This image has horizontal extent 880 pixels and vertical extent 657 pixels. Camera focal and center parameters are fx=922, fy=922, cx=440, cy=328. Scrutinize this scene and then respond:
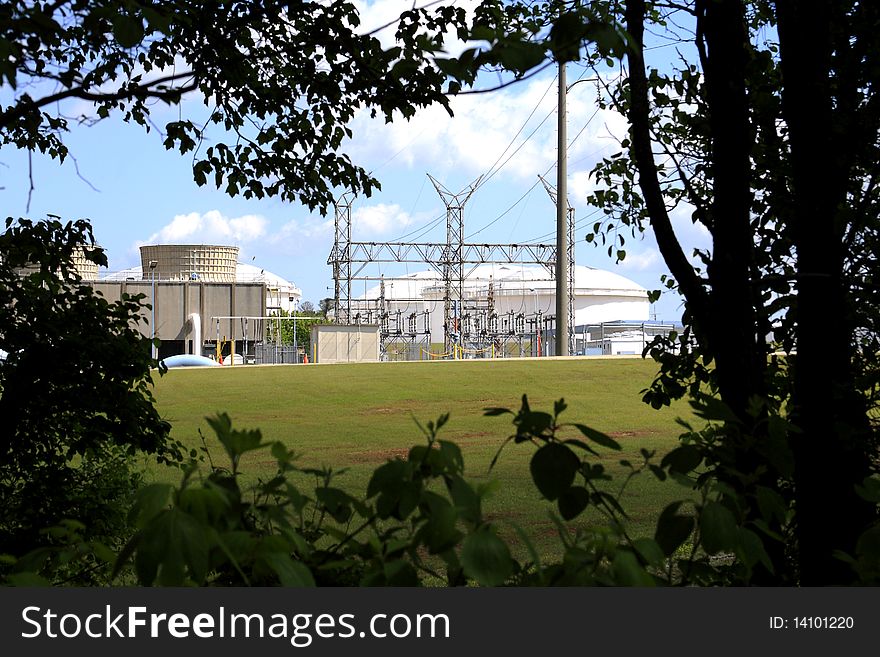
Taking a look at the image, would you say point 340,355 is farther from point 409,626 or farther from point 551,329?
point 409,626


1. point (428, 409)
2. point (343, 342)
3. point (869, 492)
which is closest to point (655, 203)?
point (869, 492)

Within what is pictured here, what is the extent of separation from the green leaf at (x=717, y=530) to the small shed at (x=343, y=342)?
37579 mm

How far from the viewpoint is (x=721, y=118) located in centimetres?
279

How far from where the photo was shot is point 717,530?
1.29 metres

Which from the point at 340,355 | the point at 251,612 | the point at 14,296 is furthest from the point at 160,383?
the point at 251,612

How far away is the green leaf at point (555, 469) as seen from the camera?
1315mm

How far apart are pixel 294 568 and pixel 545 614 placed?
33cm

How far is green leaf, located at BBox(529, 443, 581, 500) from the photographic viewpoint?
4.32 ft

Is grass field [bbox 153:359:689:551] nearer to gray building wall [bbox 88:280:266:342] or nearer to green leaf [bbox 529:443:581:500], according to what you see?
green leaf [bbox 529:443:581:500]

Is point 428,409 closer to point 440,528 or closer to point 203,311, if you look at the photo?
point 440,528

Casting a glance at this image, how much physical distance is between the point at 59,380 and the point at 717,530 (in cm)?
423

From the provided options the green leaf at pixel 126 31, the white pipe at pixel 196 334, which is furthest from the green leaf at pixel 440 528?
the white pipe at pixel 196 334

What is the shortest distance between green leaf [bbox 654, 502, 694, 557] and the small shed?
37.4 metres

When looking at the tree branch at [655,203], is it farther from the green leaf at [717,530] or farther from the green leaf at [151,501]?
the green leaf at [151,501]
